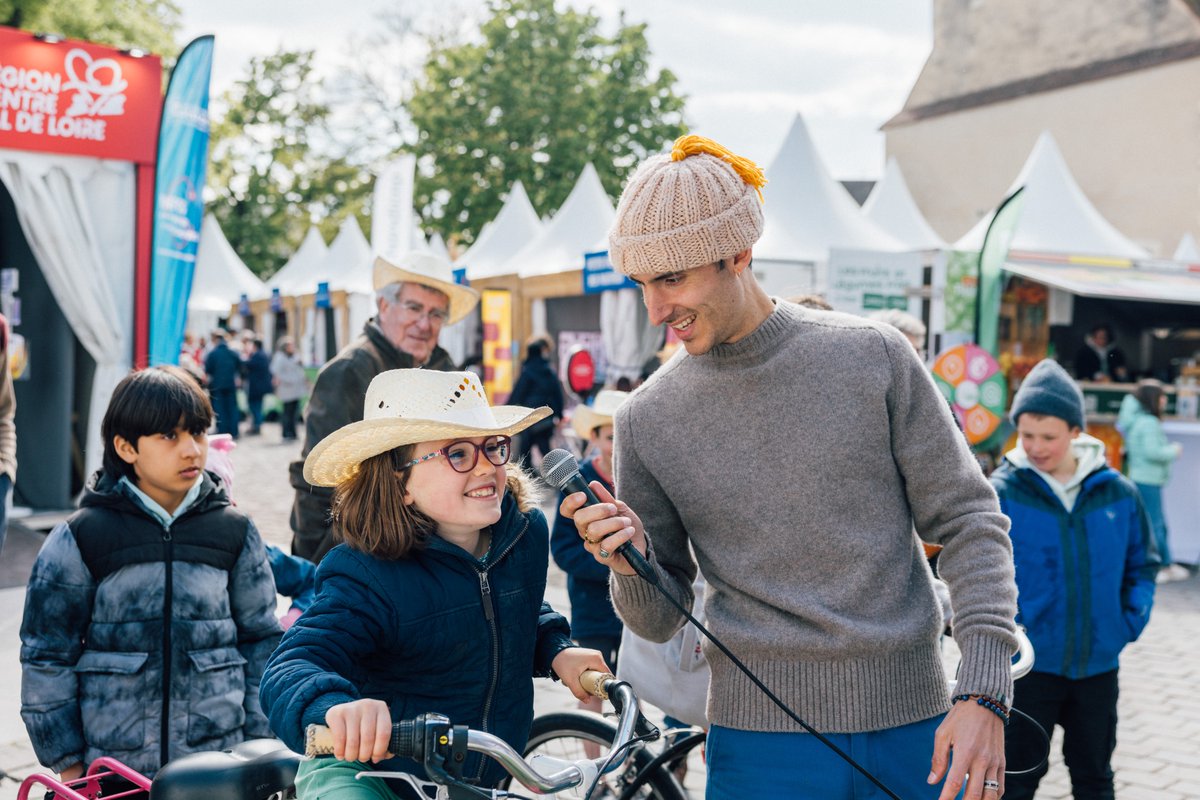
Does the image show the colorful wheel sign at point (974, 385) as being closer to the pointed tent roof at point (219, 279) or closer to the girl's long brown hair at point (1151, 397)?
the girl's long brown hair at point (1151, 397)

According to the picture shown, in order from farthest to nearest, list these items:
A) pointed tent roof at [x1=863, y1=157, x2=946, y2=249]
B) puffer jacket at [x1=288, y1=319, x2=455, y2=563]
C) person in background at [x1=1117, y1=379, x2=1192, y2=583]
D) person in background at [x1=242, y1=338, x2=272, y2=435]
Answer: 1. person in background at [x1=242, y1=338, x2=272, y2=435]
2. pointed tent roof at [x1=863, y1=157, x2=946, y2=249]
3. person in background at [x1=1117, y1=379, x2=1192, y2=583]
4. puffer jacket at [x1=288, y1=319, x2=455, y2=563]

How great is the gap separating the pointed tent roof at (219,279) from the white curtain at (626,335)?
18339 millimetres

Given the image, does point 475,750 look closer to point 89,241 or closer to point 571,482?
point 571,482

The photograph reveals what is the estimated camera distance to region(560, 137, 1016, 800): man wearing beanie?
2.26m

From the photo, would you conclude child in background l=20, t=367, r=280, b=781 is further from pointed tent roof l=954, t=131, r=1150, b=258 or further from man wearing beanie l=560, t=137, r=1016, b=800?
pointed tent roof l=954, t=131, r=1150, b=258

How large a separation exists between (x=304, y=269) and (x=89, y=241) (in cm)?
2062

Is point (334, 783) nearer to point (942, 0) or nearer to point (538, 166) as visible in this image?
point (538, 166)

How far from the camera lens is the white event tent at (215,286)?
30.9m

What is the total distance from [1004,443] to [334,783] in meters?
11.5

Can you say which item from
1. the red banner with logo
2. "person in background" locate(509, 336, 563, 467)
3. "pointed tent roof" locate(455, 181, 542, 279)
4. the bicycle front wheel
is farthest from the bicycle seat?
"pointed tent roof" locate(455, 181, 542, 279)

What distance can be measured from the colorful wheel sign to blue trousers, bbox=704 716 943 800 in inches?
308

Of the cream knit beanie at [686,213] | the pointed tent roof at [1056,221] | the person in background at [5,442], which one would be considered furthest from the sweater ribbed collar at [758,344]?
the pointed tent roof at [1056,221]

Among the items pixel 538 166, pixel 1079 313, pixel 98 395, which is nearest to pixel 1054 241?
pixel 1079 313

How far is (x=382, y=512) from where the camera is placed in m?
2.40
